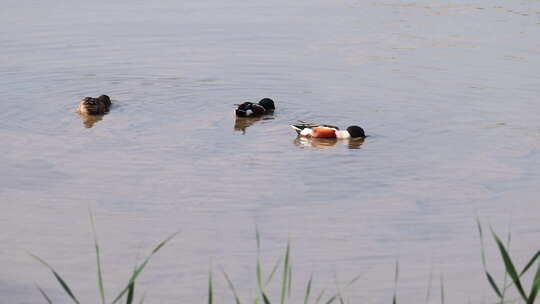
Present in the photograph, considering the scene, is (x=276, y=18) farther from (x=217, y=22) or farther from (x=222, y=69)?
(x=222, y=69)

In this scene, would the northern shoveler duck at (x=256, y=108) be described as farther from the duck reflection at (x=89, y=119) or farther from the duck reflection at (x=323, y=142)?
the duck reflection at (x=89, y=119)

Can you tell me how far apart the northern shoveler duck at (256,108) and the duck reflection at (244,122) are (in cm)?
6

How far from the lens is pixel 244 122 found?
44.3 feet

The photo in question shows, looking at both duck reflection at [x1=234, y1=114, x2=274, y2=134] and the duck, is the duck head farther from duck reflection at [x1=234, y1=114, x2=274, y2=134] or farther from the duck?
the duck

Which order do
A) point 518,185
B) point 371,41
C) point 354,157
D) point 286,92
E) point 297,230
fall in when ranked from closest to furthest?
point 297,230, point 518,185, point 354,157, point 286,92, point 371,41

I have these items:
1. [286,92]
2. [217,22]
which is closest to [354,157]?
[286,92]

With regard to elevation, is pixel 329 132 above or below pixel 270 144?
above

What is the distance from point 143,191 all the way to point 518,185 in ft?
13.8

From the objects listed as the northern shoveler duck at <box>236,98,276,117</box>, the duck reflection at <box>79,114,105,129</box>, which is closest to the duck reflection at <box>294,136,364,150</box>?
the northern shoveler duck at <box>236,98,276,117</box>

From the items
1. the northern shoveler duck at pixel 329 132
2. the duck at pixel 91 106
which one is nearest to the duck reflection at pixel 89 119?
the duck at pixel 91 106

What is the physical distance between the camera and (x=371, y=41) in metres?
17.9

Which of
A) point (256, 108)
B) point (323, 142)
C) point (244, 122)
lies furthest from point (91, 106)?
point (323, 142)

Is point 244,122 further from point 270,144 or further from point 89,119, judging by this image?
point 89,119

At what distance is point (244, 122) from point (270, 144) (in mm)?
1133
